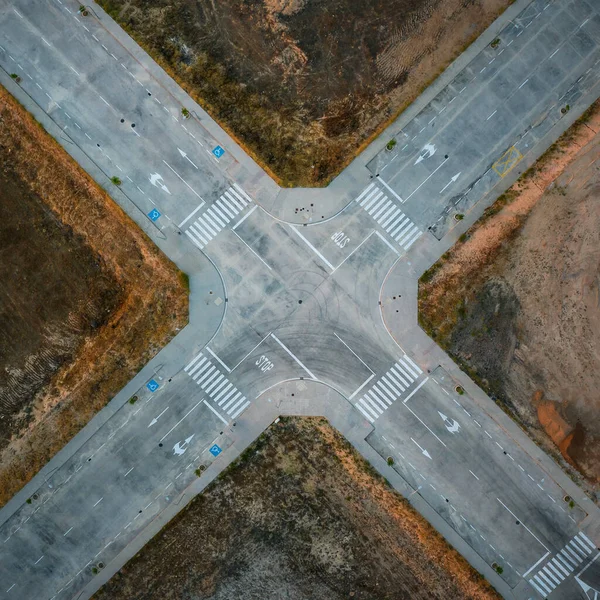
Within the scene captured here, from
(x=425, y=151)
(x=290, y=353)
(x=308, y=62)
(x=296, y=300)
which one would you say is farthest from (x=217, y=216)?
(x=425, y=151)

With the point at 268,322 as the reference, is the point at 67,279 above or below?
above

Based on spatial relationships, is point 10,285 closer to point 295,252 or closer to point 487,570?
point 295,252

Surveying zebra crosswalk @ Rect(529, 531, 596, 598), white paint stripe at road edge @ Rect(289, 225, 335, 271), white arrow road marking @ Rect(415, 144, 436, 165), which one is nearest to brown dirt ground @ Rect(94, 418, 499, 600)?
zebra crosswalk @ Rect(529, 531, 596, 598)

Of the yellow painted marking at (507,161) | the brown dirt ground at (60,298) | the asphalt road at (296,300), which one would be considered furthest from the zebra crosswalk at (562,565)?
the brown dirt ground at (60,298)

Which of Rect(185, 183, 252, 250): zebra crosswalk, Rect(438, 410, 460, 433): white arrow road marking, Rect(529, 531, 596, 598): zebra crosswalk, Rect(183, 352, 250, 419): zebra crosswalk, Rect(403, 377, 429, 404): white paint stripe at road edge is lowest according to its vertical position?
Rect(529, 531, 596, 598): zebra crosswalk

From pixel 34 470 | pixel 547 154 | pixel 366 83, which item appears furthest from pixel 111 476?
pixel 547 154

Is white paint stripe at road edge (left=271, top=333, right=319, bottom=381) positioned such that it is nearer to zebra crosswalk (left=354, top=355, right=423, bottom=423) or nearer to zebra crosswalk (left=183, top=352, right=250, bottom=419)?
zebra crosswalk (left=354, top=355, right=423, bottom=423)
